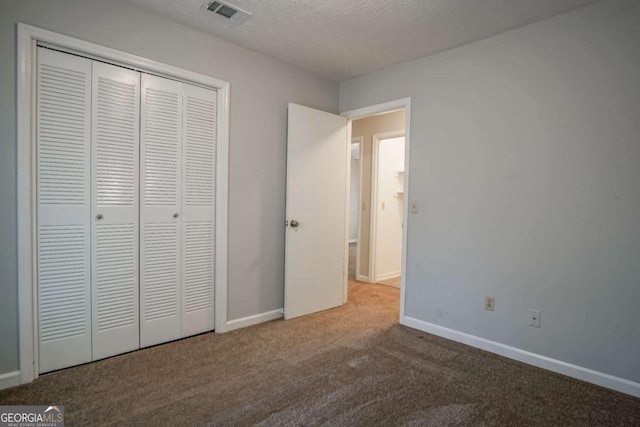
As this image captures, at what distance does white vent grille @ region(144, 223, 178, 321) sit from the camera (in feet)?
8.40

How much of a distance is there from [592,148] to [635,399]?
1.49 metres

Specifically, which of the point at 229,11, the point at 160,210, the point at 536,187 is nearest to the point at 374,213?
the point at 536,187

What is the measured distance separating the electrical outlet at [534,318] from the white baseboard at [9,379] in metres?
3.23

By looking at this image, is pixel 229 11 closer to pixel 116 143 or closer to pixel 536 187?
pixel 116 143

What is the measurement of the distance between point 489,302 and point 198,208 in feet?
7.71

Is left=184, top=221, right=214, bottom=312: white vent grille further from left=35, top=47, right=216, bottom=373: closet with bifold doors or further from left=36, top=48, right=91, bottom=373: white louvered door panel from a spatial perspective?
left=36, top=48, right=91, bottom=373: white louvered door panel

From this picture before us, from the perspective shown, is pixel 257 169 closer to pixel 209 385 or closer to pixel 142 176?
pixel 142 176

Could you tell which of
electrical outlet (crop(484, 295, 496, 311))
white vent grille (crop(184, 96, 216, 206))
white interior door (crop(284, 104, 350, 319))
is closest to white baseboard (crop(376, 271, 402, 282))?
white interior door (crop(284, 104, 350, 319))

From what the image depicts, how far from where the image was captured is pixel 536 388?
212 centimetres

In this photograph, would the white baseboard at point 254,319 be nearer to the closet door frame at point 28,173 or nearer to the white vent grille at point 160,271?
the white vent grille at point 160,271

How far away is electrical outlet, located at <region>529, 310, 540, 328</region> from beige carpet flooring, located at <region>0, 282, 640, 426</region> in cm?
30

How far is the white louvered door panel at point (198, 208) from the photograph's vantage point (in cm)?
272

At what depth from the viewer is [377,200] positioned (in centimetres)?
474

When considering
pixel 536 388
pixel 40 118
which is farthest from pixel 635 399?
pixel 40 118
